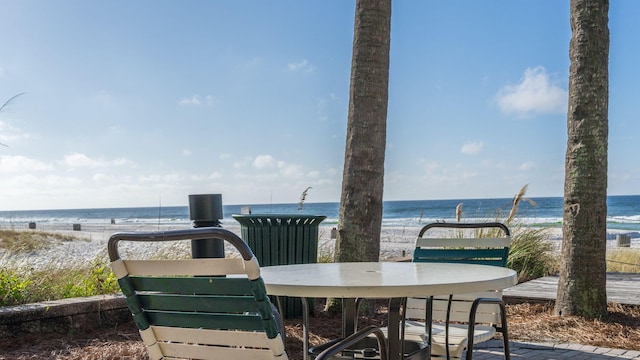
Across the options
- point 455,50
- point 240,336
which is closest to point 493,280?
point 240,336

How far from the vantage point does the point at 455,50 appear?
43250 mm

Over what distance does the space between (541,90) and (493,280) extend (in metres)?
46.8

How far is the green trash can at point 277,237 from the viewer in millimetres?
5312

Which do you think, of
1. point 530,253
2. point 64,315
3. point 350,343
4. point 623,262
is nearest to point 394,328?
point 350,343

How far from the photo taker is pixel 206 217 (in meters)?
4.44

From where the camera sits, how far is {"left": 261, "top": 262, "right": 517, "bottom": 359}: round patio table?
2.28m

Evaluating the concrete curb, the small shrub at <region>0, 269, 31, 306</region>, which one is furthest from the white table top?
the small shrub at <region>0, 269, 31, 306</region>

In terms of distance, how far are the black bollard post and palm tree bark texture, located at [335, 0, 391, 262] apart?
1.46 meters

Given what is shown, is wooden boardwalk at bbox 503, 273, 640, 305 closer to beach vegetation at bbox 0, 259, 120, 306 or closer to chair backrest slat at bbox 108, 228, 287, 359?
beach vegetation at bbox 0, 259, 120, 306

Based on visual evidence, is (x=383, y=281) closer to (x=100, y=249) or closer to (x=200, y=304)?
(x=200, y=304)

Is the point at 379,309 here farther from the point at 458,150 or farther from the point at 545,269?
the point at 458,150

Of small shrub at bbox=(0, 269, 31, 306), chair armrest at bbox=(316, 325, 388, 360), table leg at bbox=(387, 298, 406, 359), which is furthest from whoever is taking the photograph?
small shrub at bbox=(0, 269, 31, 306)

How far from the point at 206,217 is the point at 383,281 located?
225 centimetres

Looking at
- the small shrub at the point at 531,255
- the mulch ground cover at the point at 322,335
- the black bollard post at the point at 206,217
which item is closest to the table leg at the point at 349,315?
the mulch ground cover at the point at 322,335
